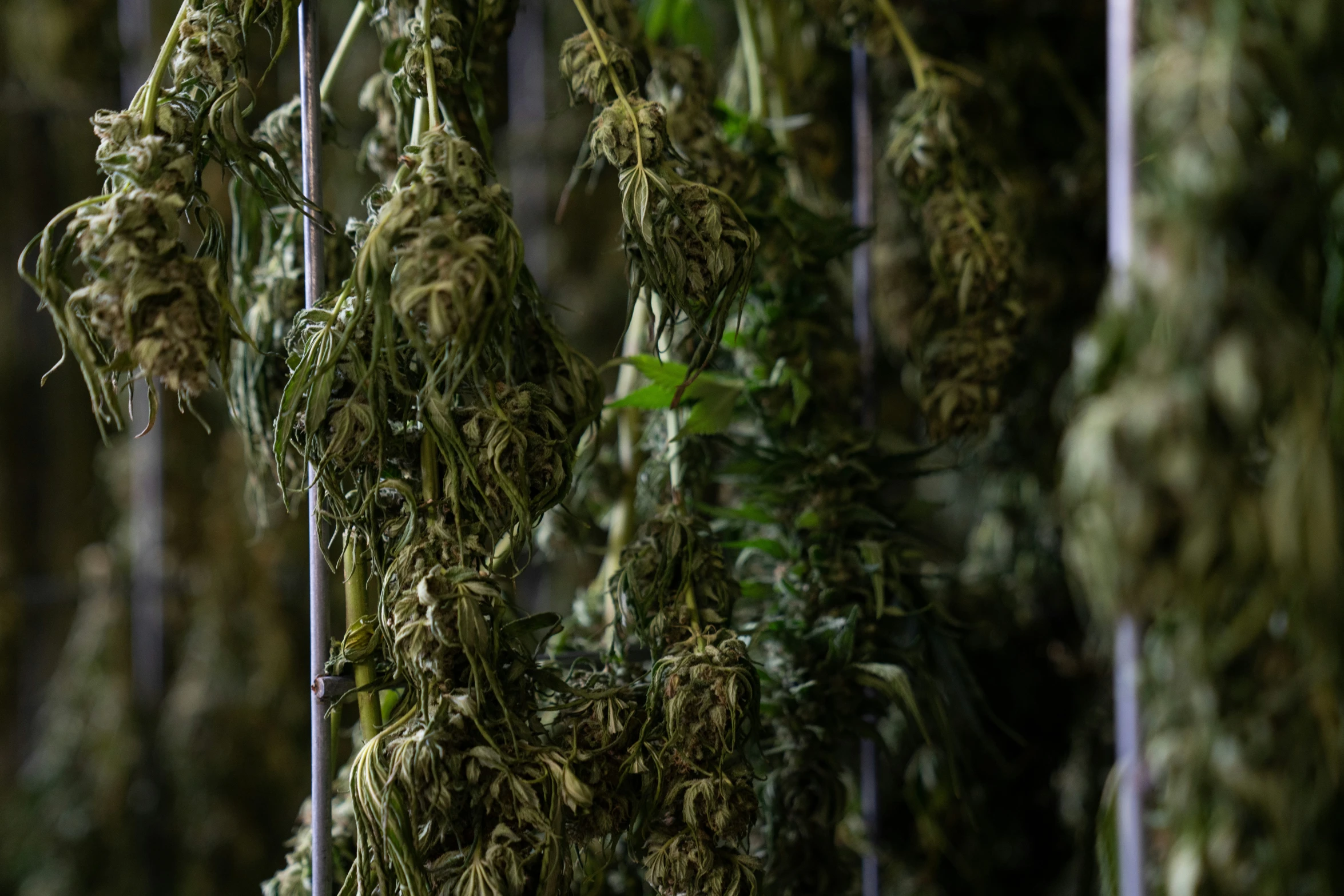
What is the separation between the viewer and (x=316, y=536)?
23.3 inches

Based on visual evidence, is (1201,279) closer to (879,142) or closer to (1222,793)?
(1222,793)

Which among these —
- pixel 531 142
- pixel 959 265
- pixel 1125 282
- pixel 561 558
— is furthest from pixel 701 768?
pixel 531 142

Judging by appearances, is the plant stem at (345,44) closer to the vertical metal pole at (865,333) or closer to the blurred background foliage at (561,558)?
the blurred background foliage at (561,558)

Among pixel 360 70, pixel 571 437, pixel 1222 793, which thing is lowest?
pixel 1222 793

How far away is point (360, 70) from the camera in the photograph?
5.82 ft

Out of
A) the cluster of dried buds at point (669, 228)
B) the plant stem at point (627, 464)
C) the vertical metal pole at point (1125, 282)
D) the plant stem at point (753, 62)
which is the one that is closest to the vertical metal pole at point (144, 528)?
the plant stem at point (627, 464)

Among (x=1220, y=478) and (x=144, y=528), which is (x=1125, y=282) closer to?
(x=1220, y=478)

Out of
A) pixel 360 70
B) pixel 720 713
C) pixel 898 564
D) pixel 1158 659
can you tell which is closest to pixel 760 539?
pixel 898 564

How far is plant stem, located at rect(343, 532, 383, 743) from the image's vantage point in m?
0.58

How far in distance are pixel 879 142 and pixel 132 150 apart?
2.75 ft

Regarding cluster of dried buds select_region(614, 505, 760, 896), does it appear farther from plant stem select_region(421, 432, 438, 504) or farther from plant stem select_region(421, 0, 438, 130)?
plant stem select_region(421, 0, 438, 130)

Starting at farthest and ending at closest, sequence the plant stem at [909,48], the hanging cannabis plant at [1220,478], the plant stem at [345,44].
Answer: the plant stem at [909,48] < the plant stem at [345,44] < the hanging cannabis plant at [1220,478]

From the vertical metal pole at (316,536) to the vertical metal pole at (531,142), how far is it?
1.02 metres

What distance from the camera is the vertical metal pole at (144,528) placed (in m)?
1.34
